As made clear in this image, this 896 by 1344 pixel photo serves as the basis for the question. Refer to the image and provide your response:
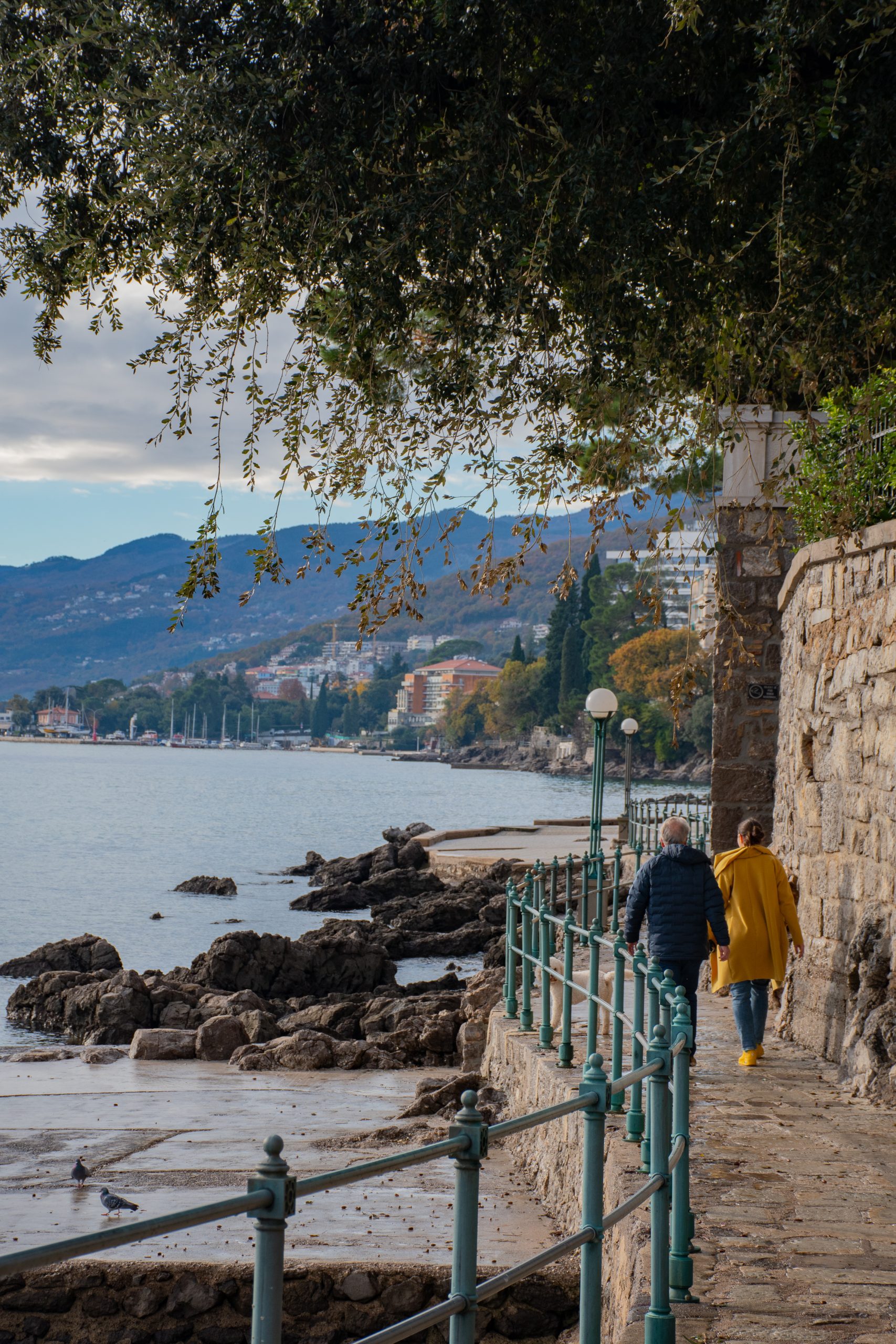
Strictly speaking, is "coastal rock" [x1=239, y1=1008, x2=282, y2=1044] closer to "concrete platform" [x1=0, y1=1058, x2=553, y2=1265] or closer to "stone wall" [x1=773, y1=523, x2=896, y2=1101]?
"concrete platform" [x1=0, y1=1058, x2=553, y2=1265]

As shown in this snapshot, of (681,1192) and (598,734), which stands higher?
(598,734)

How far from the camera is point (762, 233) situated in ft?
17.4

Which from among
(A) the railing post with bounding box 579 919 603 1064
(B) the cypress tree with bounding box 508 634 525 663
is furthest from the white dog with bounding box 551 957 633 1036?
(B) the cypress tree with bounding box 508 634 525 663

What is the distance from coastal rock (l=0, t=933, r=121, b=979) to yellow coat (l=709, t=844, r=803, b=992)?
1440 centimetres

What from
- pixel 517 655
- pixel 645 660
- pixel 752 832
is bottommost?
pixel 752 832

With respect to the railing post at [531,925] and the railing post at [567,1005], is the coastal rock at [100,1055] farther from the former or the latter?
the railing post at [567,1005]

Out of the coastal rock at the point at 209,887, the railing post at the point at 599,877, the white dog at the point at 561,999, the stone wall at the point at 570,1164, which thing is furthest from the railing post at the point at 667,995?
the coastal rock at the point at 209,887

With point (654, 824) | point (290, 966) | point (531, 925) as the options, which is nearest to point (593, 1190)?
point (531, 925)

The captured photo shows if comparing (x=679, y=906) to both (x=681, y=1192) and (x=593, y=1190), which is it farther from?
(x=593, y=1190)

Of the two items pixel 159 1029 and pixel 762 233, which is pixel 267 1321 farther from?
pixel 159 1029

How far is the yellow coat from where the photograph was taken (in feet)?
26.6

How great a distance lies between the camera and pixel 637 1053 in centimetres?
608

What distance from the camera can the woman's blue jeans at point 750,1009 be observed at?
7.97 m

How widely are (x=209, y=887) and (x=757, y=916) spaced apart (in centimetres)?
3024
